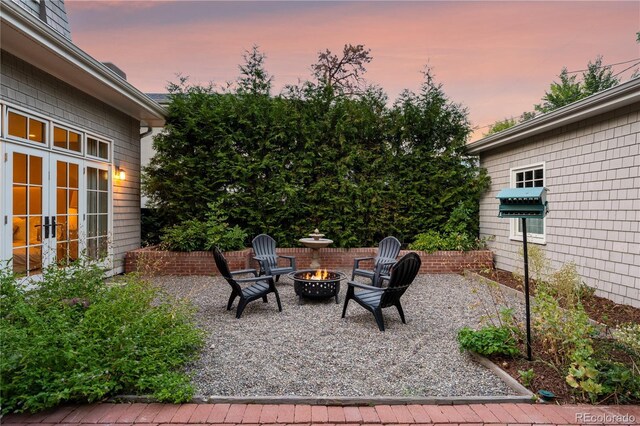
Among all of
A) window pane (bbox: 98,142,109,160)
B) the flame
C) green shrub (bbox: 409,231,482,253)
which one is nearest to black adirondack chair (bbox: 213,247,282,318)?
the flame

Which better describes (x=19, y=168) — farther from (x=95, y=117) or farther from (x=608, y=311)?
(x=608, y=311)

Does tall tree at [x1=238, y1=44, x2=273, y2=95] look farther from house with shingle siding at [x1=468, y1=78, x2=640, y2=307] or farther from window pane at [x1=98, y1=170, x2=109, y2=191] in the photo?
house with shingle siding at [x1=468, y1=78, x2=640, y2=307]

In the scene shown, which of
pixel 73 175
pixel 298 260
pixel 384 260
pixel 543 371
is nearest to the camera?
pixel 543 371

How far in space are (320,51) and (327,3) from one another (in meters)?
6.21

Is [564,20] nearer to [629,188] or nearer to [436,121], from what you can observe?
[436,121]

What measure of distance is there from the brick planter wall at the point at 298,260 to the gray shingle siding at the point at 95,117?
2.42ft

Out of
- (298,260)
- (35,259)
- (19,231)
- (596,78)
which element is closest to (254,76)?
(298,260)

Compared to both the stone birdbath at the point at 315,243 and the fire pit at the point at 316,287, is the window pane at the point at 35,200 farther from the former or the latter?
the stone birdbath at the point at 315,243

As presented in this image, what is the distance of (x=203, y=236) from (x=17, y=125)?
356 centimetres

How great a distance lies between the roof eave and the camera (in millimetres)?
3803

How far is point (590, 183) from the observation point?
5359 mm

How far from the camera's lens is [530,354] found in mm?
2945

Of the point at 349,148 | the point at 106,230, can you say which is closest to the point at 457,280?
the point at 349,148

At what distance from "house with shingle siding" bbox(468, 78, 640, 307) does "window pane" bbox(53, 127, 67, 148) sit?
323 inches
